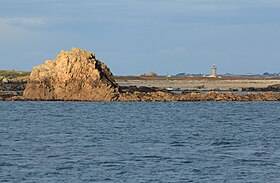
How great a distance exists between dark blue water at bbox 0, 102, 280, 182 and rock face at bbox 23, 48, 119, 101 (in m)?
10.1

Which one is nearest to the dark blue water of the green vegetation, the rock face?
the rock face

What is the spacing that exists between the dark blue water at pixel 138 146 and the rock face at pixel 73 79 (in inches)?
399

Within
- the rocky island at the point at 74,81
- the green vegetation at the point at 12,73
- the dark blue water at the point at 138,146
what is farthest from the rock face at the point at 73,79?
the green vegetation at the point at 12,73

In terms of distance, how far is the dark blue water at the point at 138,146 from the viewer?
29.1 m

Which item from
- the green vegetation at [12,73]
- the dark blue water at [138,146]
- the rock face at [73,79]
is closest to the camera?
the dark blue water at [138,146]

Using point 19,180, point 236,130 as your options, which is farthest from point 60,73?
point 19,180

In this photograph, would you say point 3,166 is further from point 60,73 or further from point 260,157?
point 60,73

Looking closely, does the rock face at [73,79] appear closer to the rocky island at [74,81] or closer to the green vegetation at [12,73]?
the rocky island at [74,81]

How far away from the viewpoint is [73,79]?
79.1 m

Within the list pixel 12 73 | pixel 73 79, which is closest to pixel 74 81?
pixel 73 79

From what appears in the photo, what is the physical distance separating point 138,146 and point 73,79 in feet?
136

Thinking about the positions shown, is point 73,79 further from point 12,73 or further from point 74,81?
point 12,73

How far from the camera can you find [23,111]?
229ft

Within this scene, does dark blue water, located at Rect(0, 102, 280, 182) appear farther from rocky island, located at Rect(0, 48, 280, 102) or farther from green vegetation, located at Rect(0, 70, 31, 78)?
green vegetation, located at Rect(0, 70, 31, 78)
